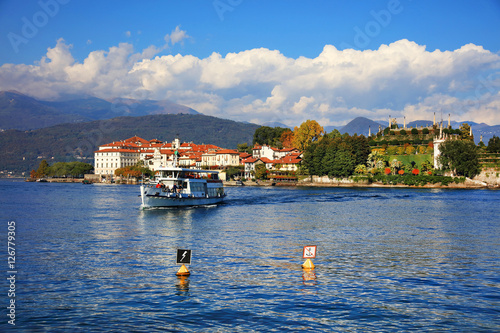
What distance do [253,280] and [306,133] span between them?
5569 inches

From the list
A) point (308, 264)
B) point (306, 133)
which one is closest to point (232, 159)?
point (306, 133)

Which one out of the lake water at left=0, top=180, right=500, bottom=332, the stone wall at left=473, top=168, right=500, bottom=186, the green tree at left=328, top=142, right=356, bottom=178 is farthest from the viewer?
the green tree at left=328, top=142, right=356, bottom=178

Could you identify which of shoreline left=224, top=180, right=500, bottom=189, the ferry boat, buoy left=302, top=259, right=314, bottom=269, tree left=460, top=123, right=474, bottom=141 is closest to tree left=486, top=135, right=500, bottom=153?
shoreline left=224, top=180, right=500, bottom=189

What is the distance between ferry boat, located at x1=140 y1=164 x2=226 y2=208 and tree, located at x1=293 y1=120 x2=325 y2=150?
312 feet

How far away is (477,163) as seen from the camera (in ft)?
352

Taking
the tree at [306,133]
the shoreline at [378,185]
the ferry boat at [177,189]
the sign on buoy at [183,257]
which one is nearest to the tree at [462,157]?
the shoreline at [378,185]

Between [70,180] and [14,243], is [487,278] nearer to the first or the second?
[14,243]

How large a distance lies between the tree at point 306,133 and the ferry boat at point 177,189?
9496 centimetres

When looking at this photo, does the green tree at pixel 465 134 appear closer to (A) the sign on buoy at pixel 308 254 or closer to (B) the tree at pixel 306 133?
(B) the tree at pixel 306 133

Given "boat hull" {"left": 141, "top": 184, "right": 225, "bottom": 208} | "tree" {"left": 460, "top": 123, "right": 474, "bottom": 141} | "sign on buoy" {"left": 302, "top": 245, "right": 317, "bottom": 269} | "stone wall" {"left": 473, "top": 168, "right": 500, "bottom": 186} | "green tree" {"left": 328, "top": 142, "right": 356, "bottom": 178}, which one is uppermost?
"tree" {"left": 460, "top": 123, "right": 474, "bottom": 141}

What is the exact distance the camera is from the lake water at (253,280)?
15234mm

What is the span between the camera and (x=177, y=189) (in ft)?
189

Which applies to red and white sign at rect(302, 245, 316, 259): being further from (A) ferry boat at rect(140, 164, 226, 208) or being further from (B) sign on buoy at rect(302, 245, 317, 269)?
(A) ferry boat at rect(140, 164, 226, 208)

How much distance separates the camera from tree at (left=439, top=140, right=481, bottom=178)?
350 ft
